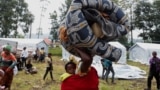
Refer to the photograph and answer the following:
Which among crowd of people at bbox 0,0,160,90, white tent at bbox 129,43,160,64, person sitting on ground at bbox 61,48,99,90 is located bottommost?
white tent at bbox 129,43,160,64

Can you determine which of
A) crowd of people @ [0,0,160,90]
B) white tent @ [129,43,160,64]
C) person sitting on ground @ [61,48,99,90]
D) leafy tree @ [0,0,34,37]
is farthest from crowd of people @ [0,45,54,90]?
leafy tree @ [0,0,34,37]

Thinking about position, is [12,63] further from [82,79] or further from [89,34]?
[89,34]

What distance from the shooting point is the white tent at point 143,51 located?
24930mm

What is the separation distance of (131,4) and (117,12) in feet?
Answer: 133

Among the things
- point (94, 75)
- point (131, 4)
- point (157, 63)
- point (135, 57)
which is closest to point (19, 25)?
point (131, 4)

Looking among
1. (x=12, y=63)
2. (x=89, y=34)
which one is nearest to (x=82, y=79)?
(x=89, y=34)

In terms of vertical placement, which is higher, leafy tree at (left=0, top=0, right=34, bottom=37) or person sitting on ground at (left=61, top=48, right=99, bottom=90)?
leafy tree at (left=0, top=0, right=34, bottom=37)

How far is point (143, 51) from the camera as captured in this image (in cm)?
2591

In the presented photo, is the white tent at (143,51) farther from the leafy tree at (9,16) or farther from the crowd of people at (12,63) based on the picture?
the leafy tree at (9,16)

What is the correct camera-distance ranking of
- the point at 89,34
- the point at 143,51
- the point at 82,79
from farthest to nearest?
the point at 143,51, the point at 82,79, the point at 89,34

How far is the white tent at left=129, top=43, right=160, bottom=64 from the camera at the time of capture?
24.9m

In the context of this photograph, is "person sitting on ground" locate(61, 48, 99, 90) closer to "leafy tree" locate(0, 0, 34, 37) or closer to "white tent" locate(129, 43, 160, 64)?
"white tent" locate(129, 43, 160, 64)

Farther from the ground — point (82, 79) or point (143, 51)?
point (82, 79)

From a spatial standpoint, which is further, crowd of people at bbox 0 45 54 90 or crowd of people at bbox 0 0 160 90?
crowd of people at bbox 0 45 54 90
